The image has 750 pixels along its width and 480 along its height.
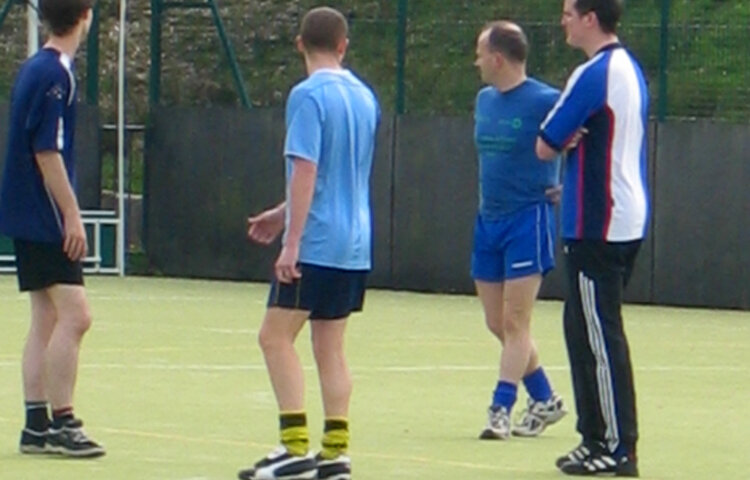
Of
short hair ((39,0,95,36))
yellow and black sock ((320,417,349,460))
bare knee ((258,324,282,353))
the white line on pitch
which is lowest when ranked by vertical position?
the white line on pitch

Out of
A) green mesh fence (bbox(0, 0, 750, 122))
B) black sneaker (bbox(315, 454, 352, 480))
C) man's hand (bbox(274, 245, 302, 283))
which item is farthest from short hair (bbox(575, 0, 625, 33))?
green mesh fence (bbox(0, 0, 750, 122))

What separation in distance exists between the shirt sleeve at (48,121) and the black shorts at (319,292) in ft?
3.59

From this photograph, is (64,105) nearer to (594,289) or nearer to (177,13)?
(594,289)

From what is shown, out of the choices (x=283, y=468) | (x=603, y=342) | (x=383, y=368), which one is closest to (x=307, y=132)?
(x=283, y=468)

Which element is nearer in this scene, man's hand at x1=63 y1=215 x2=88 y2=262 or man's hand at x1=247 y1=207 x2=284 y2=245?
man's hand at x1=247 y1=207 x2=284 y2=245

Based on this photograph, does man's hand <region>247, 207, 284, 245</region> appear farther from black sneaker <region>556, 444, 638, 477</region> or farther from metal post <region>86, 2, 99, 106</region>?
metal post <region>86, 2, 99, 106</region>

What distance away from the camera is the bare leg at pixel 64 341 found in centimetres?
907

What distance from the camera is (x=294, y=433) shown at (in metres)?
8.58

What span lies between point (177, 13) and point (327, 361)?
14337 mm

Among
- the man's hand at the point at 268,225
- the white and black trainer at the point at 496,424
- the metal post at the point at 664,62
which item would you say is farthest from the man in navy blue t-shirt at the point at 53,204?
the metal post at the point at 664,62

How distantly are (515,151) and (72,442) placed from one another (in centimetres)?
253

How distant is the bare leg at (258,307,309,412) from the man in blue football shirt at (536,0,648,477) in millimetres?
1160

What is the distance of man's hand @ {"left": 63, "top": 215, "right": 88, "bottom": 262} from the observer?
8922 millimetres

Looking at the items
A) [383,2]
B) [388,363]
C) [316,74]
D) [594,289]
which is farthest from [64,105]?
[383,2]
